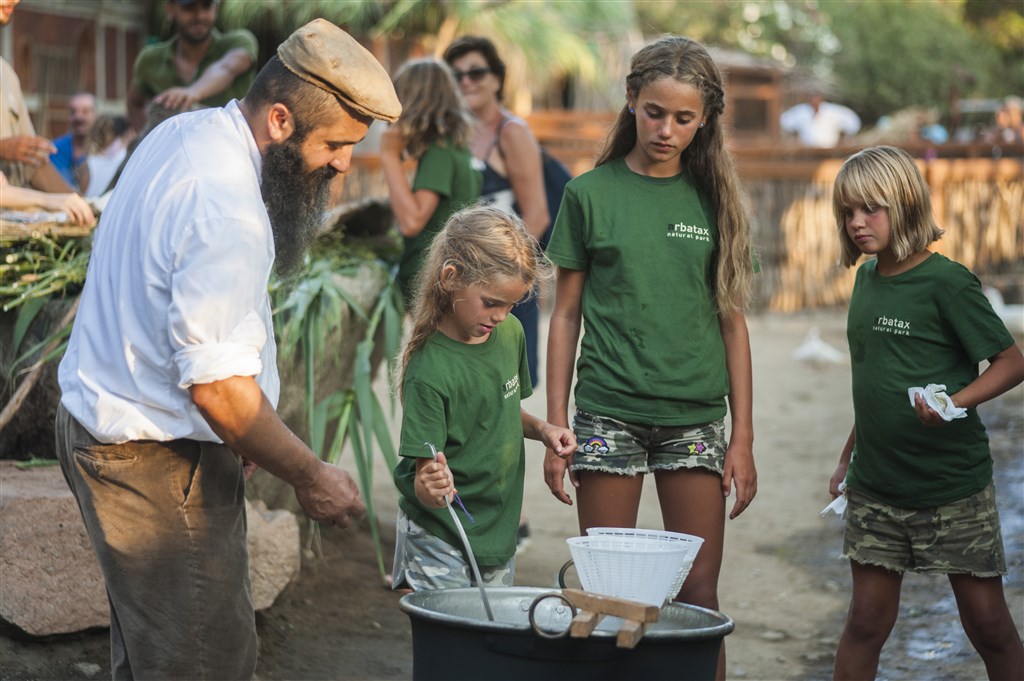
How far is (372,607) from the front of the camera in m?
4.54

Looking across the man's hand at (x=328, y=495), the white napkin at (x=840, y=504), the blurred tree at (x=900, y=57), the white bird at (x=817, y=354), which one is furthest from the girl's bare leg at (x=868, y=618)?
the blurred tree at (x=900, y=57)

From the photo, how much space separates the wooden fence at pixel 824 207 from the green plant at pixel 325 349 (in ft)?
24.2

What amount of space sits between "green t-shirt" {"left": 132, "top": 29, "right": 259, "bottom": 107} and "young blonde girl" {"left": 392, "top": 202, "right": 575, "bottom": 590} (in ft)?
9.37

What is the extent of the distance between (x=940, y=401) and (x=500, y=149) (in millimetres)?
2521

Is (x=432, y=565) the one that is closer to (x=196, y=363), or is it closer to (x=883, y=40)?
(x=196, y=363)

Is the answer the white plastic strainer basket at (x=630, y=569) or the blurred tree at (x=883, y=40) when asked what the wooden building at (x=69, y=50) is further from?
the blurred tree at (x=883, y=40)

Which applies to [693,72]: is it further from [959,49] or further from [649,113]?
[959,49]

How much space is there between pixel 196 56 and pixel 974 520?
13.1 feet

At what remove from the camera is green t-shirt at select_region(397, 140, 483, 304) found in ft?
15.3

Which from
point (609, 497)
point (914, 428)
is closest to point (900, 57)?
point (914, 428)

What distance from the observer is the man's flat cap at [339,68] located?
2.38 m

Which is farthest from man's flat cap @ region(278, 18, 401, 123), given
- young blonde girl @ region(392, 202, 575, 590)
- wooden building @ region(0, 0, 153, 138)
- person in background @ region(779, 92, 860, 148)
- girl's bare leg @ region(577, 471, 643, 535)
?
person in background @ region(779, 92, 860, 148)

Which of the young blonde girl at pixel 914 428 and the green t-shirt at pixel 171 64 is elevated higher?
the green t-shirt at pixel 171 64

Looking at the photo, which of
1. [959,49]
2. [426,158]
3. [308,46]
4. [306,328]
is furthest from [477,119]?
[959,49]
